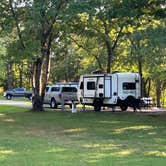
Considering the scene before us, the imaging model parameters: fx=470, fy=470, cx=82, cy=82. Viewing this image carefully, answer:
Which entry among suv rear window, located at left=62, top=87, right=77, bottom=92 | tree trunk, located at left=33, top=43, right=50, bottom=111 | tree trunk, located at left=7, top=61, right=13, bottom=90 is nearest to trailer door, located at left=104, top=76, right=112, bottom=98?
tree trunk, located at left=33, top=43, right=50, bottom=111

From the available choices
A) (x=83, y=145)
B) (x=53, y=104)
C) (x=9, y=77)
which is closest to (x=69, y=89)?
(x=53, y=104)

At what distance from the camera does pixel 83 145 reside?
14016 mm

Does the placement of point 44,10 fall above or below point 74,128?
above

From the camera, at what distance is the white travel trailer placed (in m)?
32.3

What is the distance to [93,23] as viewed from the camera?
34219 millimetres

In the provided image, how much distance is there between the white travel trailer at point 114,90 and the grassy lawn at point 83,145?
410 inches

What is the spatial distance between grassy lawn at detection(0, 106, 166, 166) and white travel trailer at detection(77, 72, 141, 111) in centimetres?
1042

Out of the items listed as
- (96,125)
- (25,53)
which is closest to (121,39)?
(25,53)

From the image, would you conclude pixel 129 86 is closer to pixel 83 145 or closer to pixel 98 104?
pixel 98 104

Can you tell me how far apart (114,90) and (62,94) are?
18.7 feet

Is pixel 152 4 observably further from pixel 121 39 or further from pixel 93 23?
pixel 121 39

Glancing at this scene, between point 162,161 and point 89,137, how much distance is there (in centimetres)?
620

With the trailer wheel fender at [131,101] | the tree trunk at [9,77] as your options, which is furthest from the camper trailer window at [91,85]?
the tree trunk at [9,77]

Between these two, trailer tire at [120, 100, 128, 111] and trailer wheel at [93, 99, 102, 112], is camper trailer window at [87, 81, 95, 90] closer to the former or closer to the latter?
trailer wheel at [93, 99, 102, 112]
